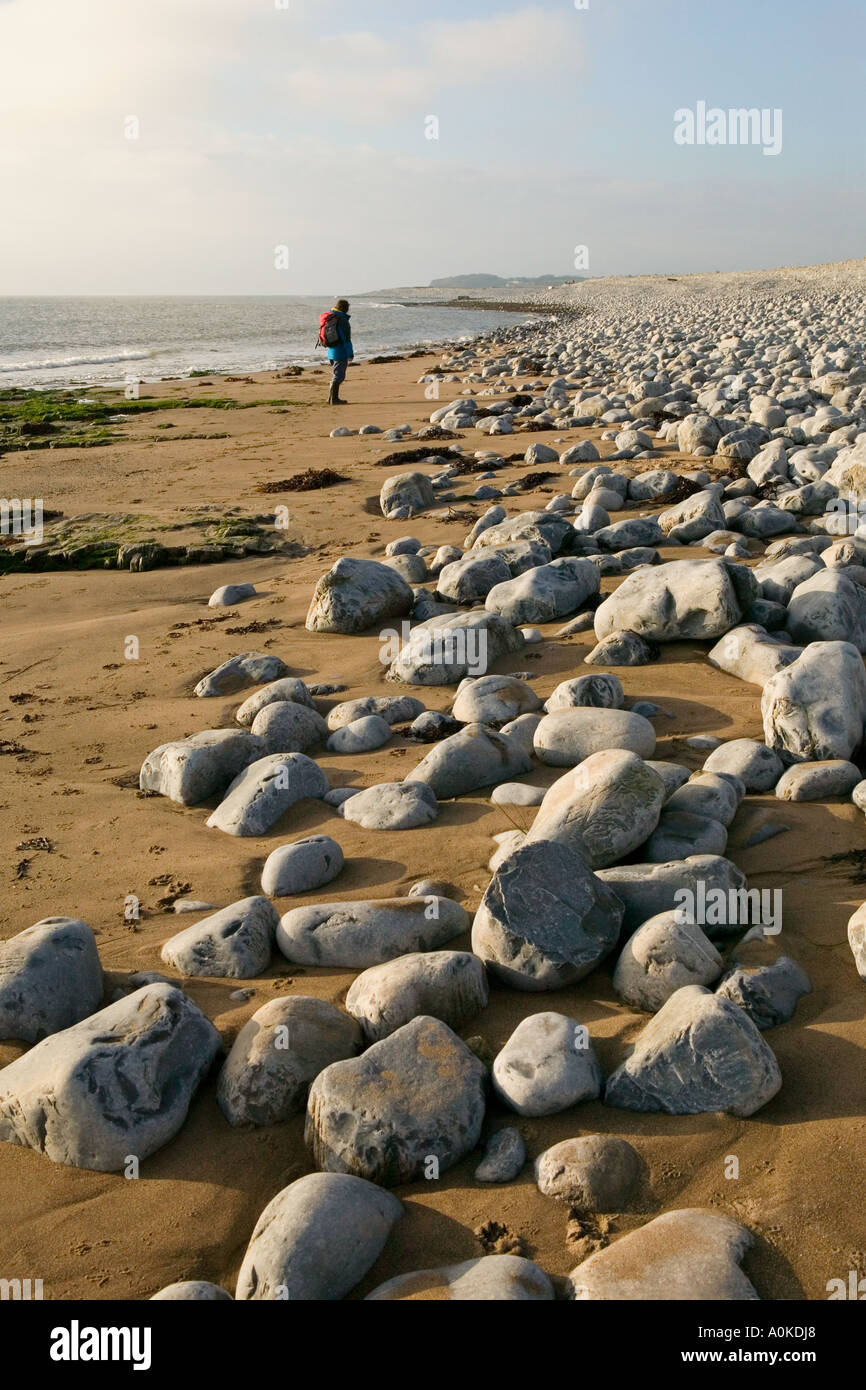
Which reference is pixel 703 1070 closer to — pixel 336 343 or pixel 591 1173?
pixel 591 1173

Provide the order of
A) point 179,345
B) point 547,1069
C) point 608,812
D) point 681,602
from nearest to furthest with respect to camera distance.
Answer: point 547,1069 < point 608,812 < point 681,602 < point 179,345

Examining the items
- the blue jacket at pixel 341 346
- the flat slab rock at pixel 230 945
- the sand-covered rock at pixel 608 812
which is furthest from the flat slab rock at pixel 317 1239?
the blue jacket at pixel 341 346

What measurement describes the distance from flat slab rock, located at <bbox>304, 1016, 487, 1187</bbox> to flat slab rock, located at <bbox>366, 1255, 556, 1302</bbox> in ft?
1.01

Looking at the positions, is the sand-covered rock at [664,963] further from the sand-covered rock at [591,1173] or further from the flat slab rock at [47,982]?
the flat slab rock at [47,982]

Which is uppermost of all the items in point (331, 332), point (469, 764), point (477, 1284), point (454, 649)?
point (331, 332)

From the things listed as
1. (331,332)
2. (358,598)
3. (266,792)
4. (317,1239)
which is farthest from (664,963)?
(331,332)

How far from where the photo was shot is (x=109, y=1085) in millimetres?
2607

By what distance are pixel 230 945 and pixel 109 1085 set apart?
0.70 metres

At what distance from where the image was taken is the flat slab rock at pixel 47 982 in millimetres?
2979

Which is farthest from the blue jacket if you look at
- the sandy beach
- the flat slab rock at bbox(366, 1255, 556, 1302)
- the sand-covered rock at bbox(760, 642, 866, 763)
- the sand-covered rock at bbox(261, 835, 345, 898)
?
the flat slab rock at bbox(366, 1255, 556, 1302)

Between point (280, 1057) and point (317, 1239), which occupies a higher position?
point (280, 1057)
